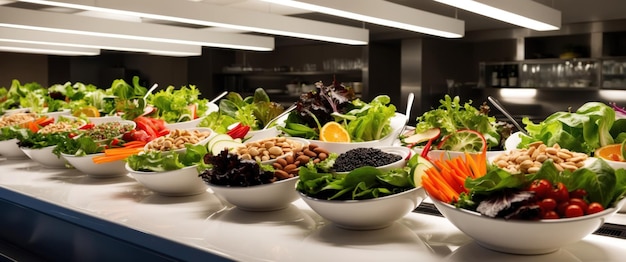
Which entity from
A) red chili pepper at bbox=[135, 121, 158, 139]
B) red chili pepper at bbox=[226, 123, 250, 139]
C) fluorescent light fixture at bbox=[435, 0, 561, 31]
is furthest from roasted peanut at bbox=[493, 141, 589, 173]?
fluorescent light fixture at bbox=[435, 0, 561, 31]

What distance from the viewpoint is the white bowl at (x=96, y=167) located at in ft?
8.12

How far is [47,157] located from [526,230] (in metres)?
2.32

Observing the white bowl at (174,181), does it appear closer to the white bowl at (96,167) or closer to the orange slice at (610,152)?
the white bowl at (96,167)

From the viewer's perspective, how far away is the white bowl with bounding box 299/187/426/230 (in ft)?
4.86

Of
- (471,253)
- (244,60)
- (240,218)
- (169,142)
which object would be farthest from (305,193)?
(244,60)

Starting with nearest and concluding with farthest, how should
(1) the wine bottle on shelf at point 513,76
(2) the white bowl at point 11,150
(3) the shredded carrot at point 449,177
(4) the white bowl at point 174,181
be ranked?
(3) the shredded carrot at point 449,177 < (4) the white bowl at point 174,181 < (2) the white bowl at point 11,150 < (1) the wine bottle on shelf at point 513,76

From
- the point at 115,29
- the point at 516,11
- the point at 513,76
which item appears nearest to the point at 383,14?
the point at 516,11

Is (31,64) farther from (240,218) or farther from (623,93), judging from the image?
(240,218)

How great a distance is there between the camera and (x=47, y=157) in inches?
111

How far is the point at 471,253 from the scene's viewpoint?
1.36m

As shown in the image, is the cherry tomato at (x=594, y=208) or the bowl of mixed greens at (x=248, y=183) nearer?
A: the cherry tomato at (x=594, y=208)

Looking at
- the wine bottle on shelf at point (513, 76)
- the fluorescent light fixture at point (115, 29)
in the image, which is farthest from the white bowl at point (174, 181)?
the wine bottle on shelf at point (513, 76)

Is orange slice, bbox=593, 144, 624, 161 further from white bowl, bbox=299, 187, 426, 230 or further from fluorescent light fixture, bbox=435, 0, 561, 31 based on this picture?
fluorescent light fixture, bbox=435, 0, 561, 31

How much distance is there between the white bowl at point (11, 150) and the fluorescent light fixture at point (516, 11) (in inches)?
92.9
